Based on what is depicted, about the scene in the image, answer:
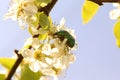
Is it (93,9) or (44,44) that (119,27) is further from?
(44,44)

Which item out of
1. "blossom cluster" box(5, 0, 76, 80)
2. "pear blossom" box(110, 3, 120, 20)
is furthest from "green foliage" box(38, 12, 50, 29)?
"pear blossom" box(110, 3, 120, 20)

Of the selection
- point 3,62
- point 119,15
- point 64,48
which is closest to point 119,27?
point 119,15

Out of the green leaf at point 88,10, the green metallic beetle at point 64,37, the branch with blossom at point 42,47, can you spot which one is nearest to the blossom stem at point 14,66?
the branch with blossom at point 42,47

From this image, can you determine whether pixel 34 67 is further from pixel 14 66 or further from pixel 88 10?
pixel 88 10

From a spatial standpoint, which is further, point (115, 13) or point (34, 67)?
point (115, 13)

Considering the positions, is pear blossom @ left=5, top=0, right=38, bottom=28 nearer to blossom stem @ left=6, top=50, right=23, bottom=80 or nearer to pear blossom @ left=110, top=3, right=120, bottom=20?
blossom stem @ left=6, top=50, right=23, bottom=80

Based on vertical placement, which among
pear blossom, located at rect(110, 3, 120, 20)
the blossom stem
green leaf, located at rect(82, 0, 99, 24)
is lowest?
pear blossom, located at rect(110, 3, 120, 20)

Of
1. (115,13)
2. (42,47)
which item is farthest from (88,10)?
(42,47)
